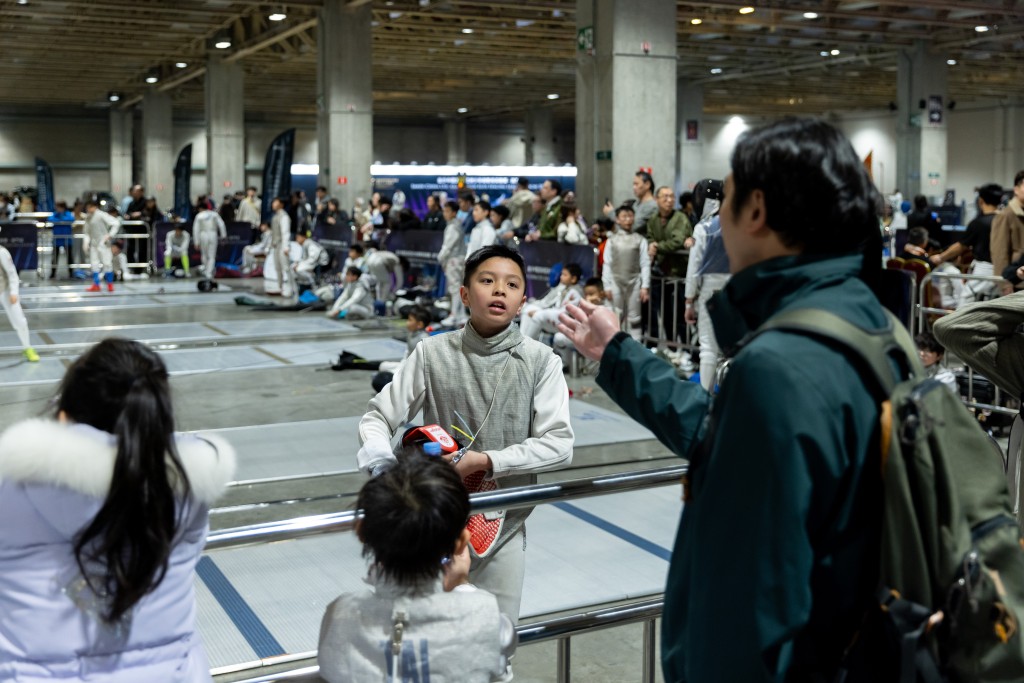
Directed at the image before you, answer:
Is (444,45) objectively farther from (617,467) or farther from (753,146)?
(753,146)

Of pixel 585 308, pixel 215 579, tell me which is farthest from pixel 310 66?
pixel 585 308

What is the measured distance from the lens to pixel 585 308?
2.22m

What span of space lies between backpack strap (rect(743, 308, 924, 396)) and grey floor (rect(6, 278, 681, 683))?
4.16ft

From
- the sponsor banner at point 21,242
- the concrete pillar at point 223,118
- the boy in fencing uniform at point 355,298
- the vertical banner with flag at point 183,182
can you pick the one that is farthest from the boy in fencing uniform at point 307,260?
the concrete pillar at point 223,118

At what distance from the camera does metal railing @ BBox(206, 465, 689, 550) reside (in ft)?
8.36

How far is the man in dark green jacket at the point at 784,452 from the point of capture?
1576mm

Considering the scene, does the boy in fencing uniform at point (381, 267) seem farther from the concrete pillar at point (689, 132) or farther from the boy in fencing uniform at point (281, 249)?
the concrete pillar at point (689, 132)

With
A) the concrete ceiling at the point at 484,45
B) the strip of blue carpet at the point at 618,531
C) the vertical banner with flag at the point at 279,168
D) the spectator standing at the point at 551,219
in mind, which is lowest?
the strip of blue carpet at the point at 618,531

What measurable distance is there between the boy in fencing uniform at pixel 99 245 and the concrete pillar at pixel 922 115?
2025 centimetres

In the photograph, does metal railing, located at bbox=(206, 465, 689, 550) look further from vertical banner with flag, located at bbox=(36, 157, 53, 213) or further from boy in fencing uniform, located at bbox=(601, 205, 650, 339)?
vertical banner with flag, located at bbox=(36, 157, 53, 213)

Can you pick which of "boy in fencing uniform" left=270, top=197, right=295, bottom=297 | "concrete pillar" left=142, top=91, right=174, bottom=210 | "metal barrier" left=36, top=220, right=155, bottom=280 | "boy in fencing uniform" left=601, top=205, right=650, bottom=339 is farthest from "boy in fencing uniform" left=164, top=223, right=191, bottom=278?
"boy in fencing uniform" left=601, top=205, right=650, bottom=339

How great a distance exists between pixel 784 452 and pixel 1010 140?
5213 centimetres

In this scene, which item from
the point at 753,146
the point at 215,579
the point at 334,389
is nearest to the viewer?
the point at 753,146

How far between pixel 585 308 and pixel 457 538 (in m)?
0.53
